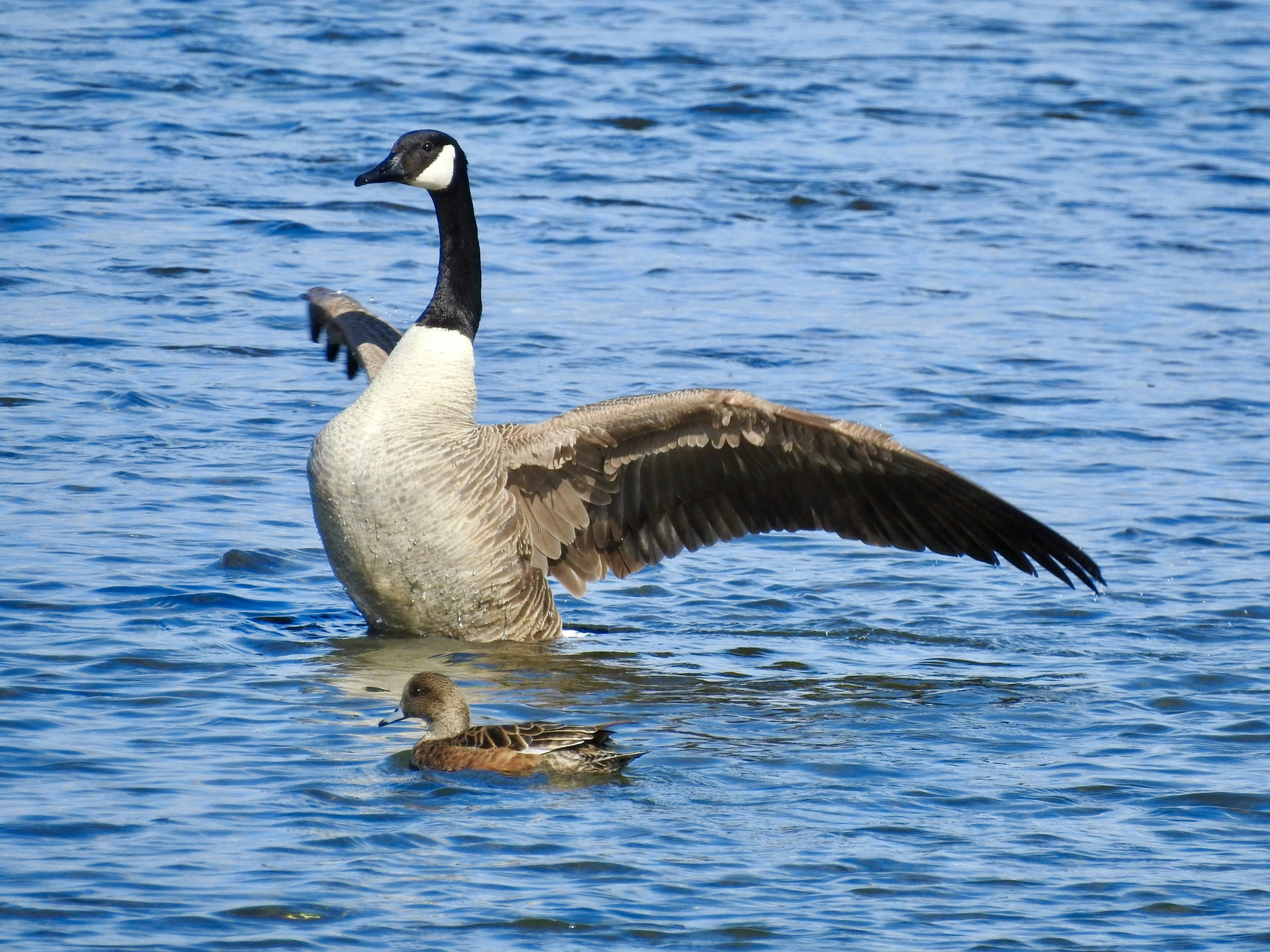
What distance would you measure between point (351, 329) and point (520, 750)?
14.1 feet

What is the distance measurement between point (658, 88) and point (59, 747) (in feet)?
51.4

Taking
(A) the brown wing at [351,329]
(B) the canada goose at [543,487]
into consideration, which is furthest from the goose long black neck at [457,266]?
(A) the brown wing at [351,329]

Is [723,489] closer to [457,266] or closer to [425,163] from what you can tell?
[457,266]

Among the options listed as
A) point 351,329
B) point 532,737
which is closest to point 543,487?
point 351,329

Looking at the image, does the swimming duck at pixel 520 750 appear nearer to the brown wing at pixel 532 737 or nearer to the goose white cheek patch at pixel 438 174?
the brown wing at pixel 532 737

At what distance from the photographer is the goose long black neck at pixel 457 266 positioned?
9.17 m

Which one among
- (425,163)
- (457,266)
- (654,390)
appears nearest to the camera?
(457,266)

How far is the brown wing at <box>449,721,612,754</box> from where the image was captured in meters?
7.02

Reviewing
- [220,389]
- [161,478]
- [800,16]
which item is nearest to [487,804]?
[161,478]

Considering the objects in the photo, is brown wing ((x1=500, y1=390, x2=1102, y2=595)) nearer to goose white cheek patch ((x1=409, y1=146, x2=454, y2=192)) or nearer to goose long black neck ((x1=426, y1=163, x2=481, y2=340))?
goose long black neck ((x1=426, y1=163, x2=481, y2=340))

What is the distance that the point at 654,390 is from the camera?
1292 cm

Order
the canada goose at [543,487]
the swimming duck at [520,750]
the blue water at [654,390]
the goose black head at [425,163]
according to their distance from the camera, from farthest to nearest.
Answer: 1. the goose black head at [425,163]
2. the canada goose at [543,487]
3. the swimming duck at [520,750]
4. the blue water at [654,390]

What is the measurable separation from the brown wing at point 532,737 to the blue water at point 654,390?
0.17m

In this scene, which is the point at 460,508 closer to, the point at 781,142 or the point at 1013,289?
the point at 1013,289
